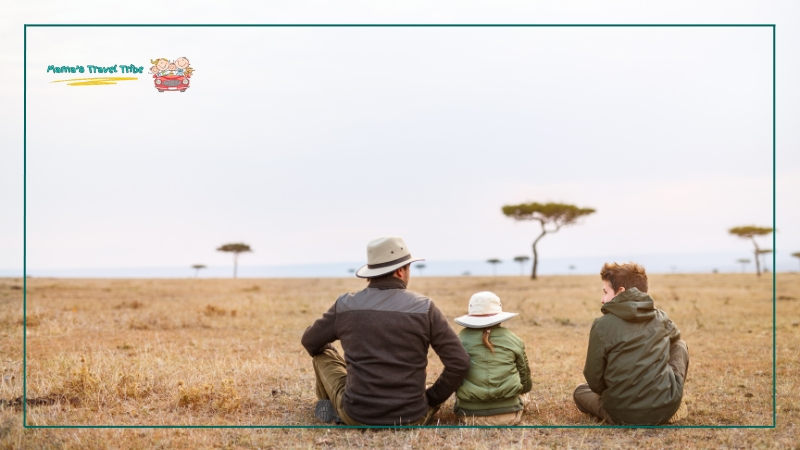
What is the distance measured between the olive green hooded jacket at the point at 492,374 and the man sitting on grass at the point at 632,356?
1.72 ft

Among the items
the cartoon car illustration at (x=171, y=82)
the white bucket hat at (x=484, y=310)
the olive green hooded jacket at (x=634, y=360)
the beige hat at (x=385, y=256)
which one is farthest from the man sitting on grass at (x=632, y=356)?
the cartoon car illustration at (x=171, y=82)

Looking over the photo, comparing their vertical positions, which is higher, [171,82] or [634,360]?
[171,82]

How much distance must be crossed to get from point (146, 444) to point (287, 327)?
7.46m

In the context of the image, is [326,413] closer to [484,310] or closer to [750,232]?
[484,310]

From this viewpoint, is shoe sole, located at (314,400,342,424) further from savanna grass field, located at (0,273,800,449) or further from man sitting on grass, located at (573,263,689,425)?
man sitting on grass, located at (573,263,689,425)

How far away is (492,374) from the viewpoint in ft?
16.6

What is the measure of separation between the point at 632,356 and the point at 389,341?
176cm

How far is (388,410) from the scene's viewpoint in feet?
16.3

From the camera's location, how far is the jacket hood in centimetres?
495

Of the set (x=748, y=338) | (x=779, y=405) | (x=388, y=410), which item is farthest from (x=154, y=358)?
(x=748, y=338)

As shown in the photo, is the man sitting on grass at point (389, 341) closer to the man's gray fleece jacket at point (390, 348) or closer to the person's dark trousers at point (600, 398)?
the man's gray fleece jacket at point (390, 348)

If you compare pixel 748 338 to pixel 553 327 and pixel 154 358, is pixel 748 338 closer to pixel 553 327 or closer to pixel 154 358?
pixel 553 327

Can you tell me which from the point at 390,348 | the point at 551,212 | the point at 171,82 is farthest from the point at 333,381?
the point at 551,212

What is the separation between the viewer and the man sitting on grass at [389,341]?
483 centimetres
